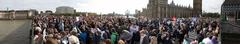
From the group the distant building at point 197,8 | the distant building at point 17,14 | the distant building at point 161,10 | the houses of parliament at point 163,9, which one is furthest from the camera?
the distant building at point 161,10

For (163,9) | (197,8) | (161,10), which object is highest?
(197,8)

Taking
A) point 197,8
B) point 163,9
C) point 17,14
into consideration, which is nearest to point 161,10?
point 163,9

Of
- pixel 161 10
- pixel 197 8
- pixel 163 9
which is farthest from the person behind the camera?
pixel 163 9

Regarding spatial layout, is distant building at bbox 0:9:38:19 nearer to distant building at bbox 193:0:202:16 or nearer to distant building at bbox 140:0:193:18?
distant building at bbox 193:0:202:16

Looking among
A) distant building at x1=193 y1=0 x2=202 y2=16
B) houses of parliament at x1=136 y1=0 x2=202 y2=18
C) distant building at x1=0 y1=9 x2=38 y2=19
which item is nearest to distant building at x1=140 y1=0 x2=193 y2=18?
houses of parliament at x1=136 y1=0 x2=202 y2=18

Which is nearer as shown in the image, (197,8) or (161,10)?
(197,8)

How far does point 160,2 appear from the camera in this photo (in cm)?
13388

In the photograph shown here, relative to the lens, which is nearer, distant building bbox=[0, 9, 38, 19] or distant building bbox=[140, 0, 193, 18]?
distant building bbox=[0, 9, 38, 19]

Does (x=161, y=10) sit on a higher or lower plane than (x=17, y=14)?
lower

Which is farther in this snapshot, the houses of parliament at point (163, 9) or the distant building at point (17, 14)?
the houses of parliament at point (163, 9)

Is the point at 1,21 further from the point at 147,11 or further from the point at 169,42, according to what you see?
the point at 147,11

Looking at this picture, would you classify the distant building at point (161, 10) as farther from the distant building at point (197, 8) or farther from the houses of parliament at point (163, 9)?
the distant building at point (197, 8)

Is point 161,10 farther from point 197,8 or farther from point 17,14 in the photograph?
point 17,14

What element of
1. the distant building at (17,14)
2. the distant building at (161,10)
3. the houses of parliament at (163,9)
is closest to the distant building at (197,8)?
the houses of parliament at (163,9)
